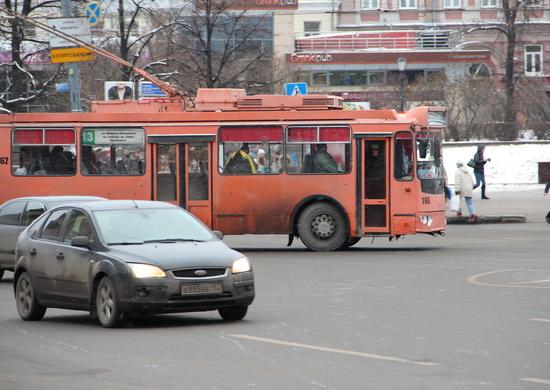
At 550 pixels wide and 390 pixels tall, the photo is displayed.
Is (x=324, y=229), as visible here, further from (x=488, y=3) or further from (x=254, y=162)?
(x=488, y=3)

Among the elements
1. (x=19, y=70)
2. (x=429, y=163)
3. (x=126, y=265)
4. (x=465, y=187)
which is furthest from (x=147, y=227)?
(x=19, y=70)

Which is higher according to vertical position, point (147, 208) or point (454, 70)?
point (454, 70)

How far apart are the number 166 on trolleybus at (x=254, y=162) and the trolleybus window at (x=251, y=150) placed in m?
0.02

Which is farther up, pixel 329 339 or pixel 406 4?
pixel 406 4

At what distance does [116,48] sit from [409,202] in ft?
83.4

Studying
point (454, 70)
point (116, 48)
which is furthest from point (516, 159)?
point (454, 70)

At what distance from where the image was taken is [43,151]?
27.0 meters

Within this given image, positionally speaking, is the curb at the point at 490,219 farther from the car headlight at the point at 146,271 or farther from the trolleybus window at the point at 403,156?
the car headlight at the point at 146,271

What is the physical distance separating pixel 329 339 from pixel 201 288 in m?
1.63

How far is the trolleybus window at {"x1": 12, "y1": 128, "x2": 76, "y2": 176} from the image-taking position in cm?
2686

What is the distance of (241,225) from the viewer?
85.7 feet

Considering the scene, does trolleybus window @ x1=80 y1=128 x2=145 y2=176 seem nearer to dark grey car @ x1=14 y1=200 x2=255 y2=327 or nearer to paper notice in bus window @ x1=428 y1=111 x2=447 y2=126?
paper notice in bus window @ x1=428 y1=111 x2=447 y2=126

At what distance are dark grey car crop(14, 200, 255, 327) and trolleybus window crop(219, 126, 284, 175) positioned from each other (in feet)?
36.3

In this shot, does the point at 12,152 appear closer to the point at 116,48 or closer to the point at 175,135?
the point at 175,135
